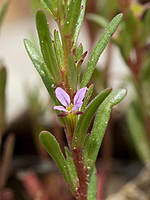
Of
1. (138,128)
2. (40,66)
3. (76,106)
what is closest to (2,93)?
(40,66)

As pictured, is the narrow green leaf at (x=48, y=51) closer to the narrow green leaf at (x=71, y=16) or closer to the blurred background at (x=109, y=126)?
the narrow green leaf at (x=71, y=16)

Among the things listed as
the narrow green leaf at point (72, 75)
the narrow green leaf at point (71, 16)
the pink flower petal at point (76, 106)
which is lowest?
the pink flower petal at point (76, 106)

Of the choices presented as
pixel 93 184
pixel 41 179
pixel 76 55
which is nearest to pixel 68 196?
pixel 41 179

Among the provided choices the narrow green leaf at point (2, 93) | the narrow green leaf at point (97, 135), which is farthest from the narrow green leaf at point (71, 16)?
the narrow green leaf at point (2, 93)

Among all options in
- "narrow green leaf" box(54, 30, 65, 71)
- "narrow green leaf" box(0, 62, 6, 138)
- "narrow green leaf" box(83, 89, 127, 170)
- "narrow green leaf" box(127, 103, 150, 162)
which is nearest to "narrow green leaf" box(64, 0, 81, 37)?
"narrow green leaf" box(54, 30, 65, 71)

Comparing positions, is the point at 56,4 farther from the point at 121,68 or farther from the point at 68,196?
the point at 121,68

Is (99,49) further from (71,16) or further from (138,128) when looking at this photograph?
(138,128)
